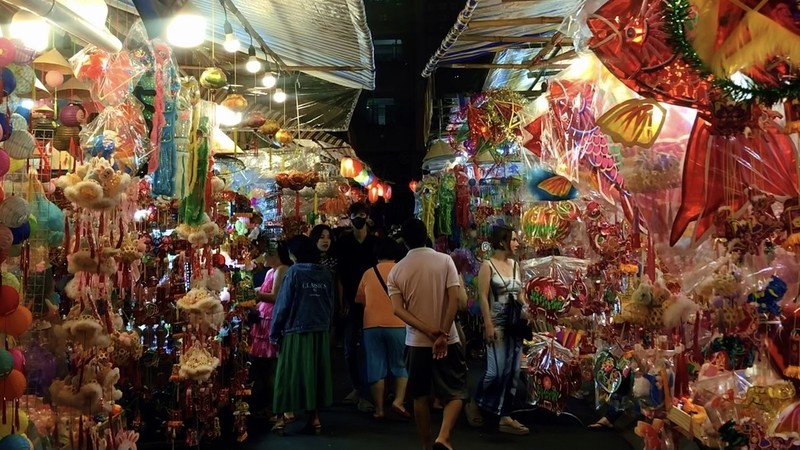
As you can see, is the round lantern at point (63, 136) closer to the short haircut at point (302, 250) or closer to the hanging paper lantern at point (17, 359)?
the hanging paper lantern at point (17, 359)

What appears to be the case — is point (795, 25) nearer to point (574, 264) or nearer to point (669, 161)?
point (669, 161)

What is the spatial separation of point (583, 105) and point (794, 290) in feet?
4.80

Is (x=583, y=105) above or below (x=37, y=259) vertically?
above

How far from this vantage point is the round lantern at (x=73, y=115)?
335 cm

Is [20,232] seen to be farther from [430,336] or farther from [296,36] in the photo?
[296,36]

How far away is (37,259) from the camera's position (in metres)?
2.74

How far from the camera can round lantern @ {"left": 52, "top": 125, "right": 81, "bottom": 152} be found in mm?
3645

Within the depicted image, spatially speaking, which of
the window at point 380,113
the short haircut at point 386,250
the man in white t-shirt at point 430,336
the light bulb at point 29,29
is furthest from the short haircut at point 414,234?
the window at point 380,113

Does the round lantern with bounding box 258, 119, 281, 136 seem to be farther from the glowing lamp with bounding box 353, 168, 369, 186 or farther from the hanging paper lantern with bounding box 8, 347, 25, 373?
the glowing lamp with bounding box 353, 168, 369, 186

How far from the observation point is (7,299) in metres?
2.19

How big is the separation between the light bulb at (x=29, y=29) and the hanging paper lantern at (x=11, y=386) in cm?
112

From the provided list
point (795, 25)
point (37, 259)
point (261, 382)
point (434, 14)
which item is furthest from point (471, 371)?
point (434, 14)

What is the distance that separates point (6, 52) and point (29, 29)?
34 cm

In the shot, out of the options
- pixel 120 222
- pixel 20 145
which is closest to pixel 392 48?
pixel 120 222
